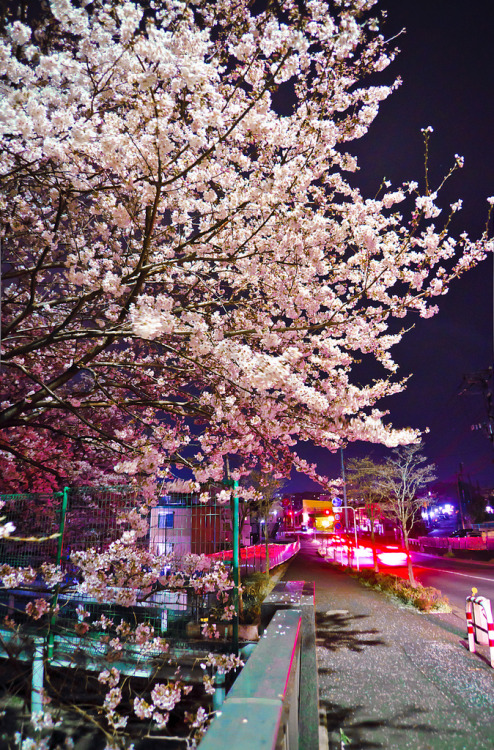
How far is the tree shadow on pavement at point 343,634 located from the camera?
22.1 ft

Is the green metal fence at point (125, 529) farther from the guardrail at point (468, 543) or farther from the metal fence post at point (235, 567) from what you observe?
the guardrail at point (468, 543)

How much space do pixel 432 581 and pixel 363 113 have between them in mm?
16823

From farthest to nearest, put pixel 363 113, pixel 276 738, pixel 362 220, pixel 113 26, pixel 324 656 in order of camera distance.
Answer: pixel 362 220, pixel 324 656, pixel 363 113, pixel 113 26, pixel 276 738

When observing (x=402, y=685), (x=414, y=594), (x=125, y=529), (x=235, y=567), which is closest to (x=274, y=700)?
(x=235, y=567)

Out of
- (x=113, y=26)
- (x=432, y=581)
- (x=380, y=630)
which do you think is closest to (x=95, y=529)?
(x=380, y=630)

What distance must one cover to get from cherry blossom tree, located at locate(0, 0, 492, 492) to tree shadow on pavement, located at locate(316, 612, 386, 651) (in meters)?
2.79

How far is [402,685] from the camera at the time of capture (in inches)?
199

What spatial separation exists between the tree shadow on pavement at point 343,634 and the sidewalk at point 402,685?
0.05 ft

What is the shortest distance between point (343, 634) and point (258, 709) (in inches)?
273

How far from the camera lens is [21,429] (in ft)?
28.5

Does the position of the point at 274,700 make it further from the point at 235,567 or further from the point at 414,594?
the point at 414,594

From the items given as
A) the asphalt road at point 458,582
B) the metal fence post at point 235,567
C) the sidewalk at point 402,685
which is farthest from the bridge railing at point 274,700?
the asphalt road at point 458,582

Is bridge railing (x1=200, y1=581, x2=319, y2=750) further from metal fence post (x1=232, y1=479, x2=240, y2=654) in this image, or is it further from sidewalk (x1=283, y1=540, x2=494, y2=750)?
metal fence post (x1=232, y1=479, x2=240, y2=654)

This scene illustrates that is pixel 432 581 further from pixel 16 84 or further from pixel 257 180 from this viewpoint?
pixel 16 84
